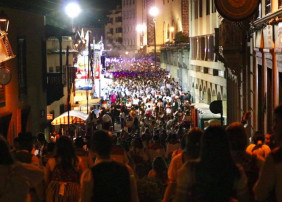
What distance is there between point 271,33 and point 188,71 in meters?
31.0

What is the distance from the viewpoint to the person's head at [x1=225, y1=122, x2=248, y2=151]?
6988 mm

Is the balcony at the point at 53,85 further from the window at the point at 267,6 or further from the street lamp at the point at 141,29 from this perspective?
the street lamp at the point at 141,29

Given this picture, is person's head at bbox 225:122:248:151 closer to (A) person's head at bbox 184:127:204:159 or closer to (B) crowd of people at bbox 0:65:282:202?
(B) crowd of people at bbox 0:65:282:202

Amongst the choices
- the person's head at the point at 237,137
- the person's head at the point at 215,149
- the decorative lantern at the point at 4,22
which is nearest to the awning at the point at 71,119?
the decorative lantern at the point at 4,22

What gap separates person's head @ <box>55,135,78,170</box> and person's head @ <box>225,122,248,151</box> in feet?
5.32

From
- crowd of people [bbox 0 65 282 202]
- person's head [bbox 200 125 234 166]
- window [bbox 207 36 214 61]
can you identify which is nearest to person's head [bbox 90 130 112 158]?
crowd of people [bbox 0 65 282 202]

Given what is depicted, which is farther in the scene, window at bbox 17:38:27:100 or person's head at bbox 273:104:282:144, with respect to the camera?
window at bbox 17:38:27:100

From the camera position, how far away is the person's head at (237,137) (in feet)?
22.9

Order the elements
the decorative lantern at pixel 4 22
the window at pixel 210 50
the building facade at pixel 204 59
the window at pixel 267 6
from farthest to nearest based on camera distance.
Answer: the window at pixel 210 50 → the building facade at pixel 204 59 → the decorative lantern at pixel 4 22 → the window at pixel 267 6

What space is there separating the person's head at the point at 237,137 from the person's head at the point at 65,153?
1620 millimetres

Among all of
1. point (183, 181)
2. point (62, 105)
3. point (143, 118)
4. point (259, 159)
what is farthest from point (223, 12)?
point (62, 105)

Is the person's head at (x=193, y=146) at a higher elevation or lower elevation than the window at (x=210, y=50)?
lower

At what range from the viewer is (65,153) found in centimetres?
734

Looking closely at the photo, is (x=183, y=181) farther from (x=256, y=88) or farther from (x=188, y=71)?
(x=188, y=71)
